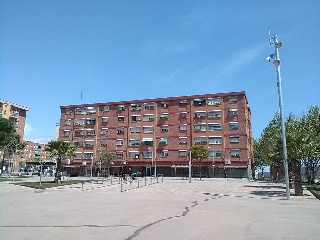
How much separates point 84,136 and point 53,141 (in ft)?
147

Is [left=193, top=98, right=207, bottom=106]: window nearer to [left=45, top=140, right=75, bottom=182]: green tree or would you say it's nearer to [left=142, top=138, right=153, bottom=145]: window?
[left=142, top=138, right=153, bottom=145]: window

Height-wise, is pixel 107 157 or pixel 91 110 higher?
pixel 91 110

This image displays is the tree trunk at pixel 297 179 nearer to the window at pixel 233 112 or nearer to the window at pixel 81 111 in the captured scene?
the window at pixel 233 112

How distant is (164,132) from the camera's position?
242 ft

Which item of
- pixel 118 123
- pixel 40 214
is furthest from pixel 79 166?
pixel 40 214

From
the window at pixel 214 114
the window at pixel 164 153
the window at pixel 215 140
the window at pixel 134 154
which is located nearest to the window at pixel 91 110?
the window at pixel 134 154

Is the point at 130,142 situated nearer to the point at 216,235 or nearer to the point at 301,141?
the point at 301,141

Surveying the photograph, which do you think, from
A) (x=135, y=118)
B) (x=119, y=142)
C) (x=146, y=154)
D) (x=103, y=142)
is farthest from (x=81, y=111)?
(x=146, y=154)

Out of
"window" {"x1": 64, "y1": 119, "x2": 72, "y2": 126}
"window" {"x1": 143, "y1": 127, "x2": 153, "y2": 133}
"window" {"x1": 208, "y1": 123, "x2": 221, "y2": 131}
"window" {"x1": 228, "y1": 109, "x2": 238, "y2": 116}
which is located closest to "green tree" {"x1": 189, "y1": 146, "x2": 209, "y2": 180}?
"window" {"x1": 208, "y1": 123, "x2": 221, "y2": 131}

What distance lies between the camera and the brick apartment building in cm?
6769

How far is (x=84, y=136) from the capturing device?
267 feet

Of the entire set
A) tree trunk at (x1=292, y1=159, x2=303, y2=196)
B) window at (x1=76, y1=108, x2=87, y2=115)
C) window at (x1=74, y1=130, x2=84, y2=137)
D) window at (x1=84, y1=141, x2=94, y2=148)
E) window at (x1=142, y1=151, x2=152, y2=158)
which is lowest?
tree trunk at (x1=292, y1=159, x2=303, y2=196)

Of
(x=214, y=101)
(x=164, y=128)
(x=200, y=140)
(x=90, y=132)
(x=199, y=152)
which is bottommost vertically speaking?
(x=199, y=152)

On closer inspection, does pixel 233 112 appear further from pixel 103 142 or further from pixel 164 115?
pixel 103 142
